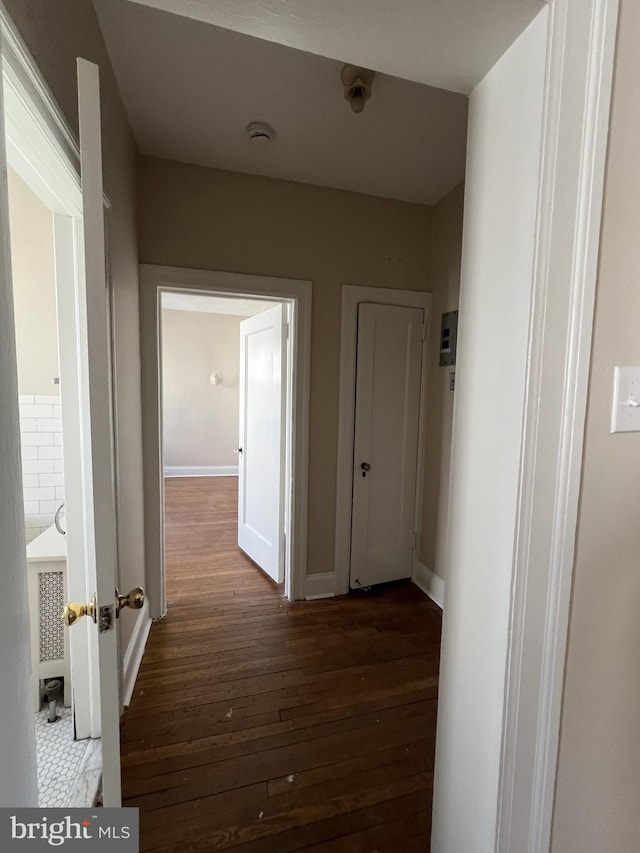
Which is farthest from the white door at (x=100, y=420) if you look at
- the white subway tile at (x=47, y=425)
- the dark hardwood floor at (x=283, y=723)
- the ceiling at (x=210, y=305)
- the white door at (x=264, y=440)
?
the ceiling at (x=210, y=305)

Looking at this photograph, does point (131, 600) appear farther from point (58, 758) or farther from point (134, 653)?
point (134, 653)

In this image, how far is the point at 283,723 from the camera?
1.69m

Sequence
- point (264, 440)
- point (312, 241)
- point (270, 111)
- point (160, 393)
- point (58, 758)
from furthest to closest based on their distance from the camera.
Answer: point (264, 440), point (312, 241), point (160, 393), point (270, 111), point (58, 758)

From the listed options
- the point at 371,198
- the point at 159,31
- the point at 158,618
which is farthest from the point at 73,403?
the point at 371,198

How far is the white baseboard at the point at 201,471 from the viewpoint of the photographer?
20.8 feet

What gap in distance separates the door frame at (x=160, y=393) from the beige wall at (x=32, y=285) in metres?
0.44

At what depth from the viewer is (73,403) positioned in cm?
149

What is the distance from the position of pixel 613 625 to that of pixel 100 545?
3.57 feet

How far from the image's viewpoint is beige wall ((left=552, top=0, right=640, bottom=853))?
713 mm

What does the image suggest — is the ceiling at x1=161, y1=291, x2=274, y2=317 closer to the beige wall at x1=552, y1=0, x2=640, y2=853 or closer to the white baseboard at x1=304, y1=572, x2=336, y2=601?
the white baseboard at x1=304, y1=572, x2=336, y2=601

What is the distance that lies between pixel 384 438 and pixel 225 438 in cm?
434
